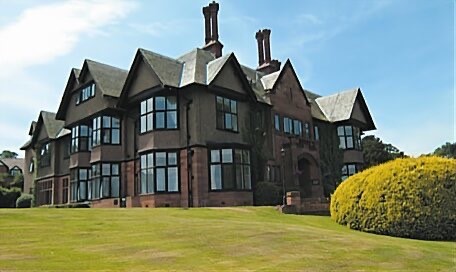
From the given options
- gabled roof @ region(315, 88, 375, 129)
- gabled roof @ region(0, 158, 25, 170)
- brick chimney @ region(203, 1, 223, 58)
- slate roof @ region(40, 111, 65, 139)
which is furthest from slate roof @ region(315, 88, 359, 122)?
gabled roof @ region(0, 158, 25, 170)

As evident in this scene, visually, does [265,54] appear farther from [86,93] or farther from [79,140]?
[79,140]

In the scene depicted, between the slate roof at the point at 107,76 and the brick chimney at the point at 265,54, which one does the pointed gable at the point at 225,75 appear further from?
the brick chimney at the point at 265,54

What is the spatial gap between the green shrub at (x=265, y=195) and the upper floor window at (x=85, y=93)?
14.6 m

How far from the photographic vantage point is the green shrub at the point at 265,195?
3094cm

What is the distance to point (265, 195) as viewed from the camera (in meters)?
31.0

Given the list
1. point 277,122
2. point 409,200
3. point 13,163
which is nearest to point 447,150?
point 277,122

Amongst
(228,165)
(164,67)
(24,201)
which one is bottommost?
(24,201)

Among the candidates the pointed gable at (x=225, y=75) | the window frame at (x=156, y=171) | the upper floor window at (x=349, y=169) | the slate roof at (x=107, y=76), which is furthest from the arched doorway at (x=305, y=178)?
the slate roof at (x=107, y=76)

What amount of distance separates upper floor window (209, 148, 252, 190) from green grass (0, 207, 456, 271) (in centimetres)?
1251

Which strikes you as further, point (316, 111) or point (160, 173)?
point (316, 111)

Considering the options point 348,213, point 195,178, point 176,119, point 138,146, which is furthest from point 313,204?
point 138,146

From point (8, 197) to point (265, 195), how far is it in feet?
106

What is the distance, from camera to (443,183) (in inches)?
760

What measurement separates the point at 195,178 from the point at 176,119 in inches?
162
